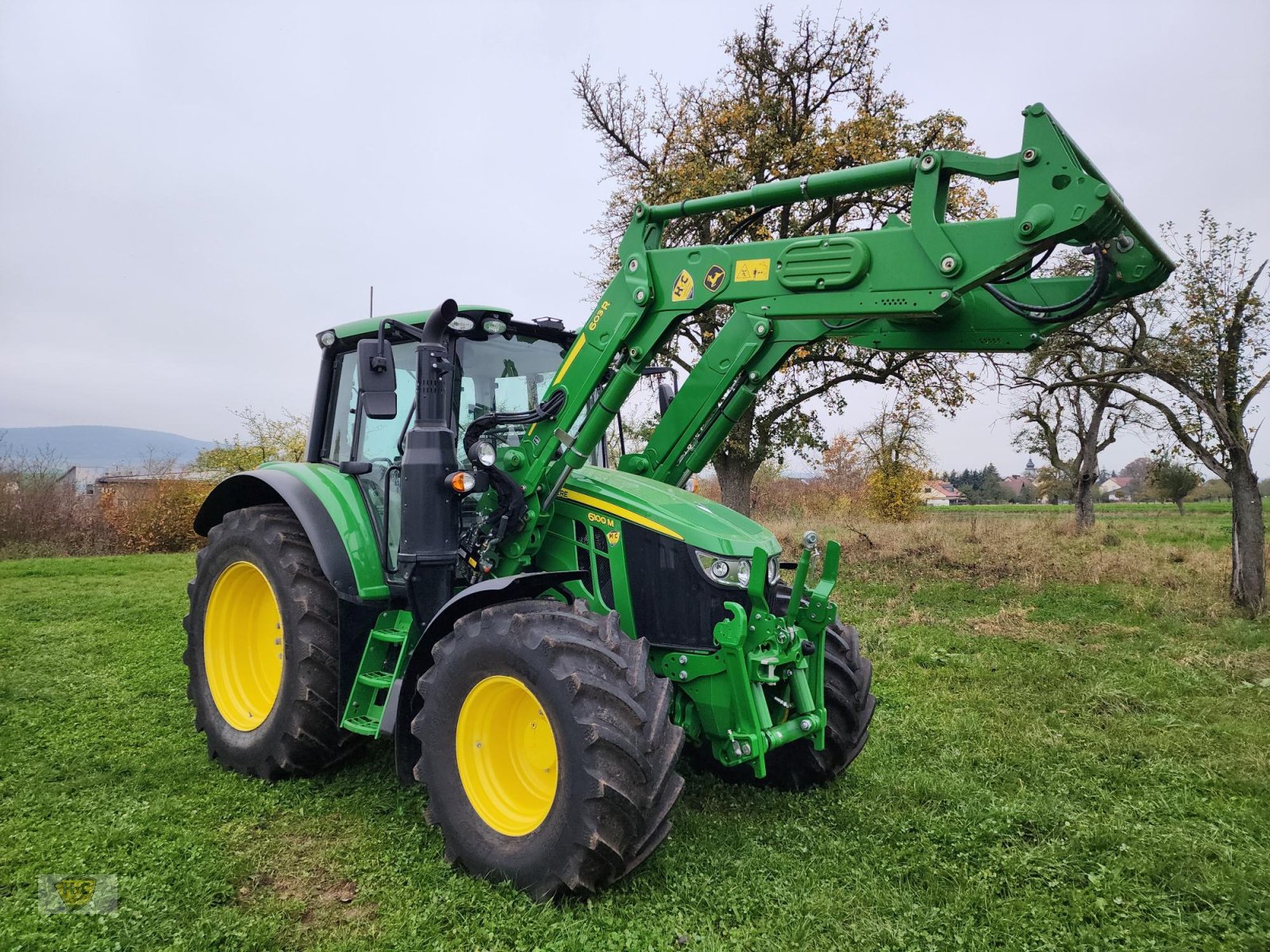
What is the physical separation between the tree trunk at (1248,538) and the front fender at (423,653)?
9109 millimetres

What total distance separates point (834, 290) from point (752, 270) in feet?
1.30

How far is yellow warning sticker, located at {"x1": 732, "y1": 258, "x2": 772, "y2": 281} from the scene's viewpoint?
11.5 feet

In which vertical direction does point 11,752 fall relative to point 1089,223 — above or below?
below

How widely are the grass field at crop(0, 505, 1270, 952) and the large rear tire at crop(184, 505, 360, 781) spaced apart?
0.19m

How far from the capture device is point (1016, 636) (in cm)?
838

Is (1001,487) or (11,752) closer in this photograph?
(11,752)

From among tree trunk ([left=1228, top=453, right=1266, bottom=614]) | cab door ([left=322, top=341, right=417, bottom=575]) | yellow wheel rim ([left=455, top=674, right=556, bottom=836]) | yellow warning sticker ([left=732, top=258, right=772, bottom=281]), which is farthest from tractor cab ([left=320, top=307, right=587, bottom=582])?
tree trunk ([left=1228, top=453, right=1266, bottom=614])

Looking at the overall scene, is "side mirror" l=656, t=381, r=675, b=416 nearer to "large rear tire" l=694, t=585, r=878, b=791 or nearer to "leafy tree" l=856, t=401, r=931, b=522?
"large rear tire" l=694, t=585, r=878, b=791

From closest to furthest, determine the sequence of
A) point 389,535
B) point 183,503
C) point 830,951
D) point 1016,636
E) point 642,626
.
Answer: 1. point 830,951
2. point 642,626
3. point 389,535
4. point 1016,636
5. point 183,503

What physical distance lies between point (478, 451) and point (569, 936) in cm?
204

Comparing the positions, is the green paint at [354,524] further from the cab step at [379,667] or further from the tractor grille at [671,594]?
the tractor grille at [671,594]

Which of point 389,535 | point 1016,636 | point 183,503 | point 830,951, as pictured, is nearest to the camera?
point 830,951

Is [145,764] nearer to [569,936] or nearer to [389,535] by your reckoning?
[389,535]

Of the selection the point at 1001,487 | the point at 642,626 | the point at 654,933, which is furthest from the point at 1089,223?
the point at 1001,487
